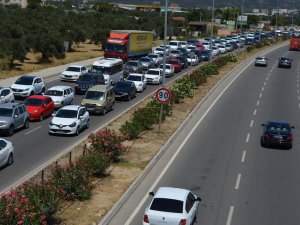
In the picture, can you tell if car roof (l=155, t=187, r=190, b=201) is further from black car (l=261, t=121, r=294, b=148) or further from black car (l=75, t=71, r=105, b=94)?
black car (l=75, t=71, r=105, b=94)

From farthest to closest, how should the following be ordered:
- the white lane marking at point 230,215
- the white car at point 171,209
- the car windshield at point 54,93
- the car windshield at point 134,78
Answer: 1. the car windshield at point 134,78
2. the car windshield at point 54,93
3. the white lane marking at point 230,215
4. the white car at point 171,209

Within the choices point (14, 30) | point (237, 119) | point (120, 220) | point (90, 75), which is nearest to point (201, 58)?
point (14, 30)

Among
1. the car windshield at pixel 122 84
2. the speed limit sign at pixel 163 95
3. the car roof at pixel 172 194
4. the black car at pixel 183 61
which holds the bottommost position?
the black car at pixel 183 61

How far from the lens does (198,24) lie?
15325 centimetres

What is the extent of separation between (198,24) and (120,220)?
14017cm

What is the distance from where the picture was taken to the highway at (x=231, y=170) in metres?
17.6

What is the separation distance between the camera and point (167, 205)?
50.5 feet

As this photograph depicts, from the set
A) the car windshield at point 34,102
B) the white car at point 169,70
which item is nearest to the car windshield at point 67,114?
the car windshield at point 34,102

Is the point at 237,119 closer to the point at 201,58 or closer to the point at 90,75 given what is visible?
the point at 90,75

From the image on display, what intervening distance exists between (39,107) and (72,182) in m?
15.0

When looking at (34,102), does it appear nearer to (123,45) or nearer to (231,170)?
(231,170)

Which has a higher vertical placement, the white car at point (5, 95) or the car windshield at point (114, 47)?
the car windshield at point (114, 47)

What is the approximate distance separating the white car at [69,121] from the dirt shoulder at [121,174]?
1.93 m

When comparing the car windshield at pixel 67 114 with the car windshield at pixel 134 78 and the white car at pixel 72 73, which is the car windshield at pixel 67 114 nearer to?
the car windshield at pixel 134 78
